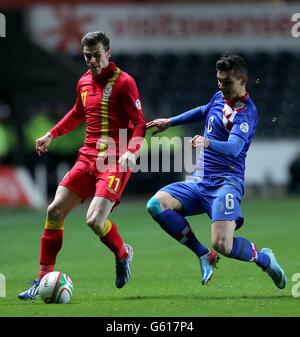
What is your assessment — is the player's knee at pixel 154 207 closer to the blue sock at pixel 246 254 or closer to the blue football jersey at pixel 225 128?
the blue football jersey at pixel 225 128

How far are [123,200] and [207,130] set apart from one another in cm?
1687

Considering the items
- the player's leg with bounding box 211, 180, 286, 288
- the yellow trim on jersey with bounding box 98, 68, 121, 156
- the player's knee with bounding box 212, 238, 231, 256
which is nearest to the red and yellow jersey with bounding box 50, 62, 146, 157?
the yellow trim on jersey with bounding box 98, 68, 121, 156

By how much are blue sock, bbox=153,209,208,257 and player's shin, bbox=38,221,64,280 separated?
82cm

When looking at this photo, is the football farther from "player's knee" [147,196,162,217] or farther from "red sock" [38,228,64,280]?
"player's knee" [147,196,162,217]

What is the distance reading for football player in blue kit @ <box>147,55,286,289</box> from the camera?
338 inches

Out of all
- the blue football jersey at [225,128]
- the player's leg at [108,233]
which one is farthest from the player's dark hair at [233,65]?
the player's leg at [108,233]

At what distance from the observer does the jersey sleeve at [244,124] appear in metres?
8.51

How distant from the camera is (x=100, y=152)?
897cm

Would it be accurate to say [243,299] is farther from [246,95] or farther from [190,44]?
[190,44]

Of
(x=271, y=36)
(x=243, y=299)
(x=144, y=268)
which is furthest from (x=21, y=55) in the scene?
(x=243, y=299)

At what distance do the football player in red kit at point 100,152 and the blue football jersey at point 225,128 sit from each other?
57cm

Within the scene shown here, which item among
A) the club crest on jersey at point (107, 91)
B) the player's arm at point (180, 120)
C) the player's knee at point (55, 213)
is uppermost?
the club crest on jersey at point (107, 91)
